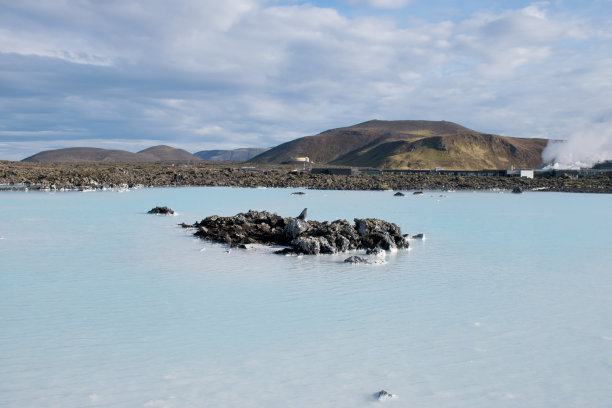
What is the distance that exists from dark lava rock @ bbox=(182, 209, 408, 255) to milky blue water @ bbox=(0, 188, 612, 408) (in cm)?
83

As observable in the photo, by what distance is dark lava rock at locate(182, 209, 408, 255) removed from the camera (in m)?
14.5

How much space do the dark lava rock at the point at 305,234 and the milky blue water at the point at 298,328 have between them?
0.83m

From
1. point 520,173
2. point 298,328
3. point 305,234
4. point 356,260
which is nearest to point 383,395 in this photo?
point 298,328

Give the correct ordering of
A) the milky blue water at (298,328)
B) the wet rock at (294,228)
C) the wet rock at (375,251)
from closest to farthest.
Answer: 1. the milky blue water at (298,328)
2. the wet rock at (375,251)
3. the wet rock at (294,228)

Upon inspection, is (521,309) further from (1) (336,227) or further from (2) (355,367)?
(1) (336,227)

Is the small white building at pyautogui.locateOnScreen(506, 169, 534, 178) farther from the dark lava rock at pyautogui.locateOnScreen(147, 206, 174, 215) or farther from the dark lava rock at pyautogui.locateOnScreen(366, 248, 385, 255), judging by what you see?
the dark lava rock at pyautogui.locateOnScreen(366, 248, 385, 255)

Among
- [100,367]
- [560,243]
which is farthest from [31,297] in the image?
[560,243]

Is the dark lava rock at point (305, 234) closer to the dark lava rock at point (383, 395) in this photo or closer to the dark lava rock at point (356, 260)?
the dark lava rock at point (356, 260)

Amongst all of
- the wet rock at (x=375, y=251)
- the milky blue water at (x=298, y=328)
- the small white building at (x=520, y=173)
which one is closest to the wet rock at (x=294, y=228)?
the milky blue water at (x=298, y=328)

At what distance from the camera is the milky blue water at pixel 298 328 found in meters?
5.80

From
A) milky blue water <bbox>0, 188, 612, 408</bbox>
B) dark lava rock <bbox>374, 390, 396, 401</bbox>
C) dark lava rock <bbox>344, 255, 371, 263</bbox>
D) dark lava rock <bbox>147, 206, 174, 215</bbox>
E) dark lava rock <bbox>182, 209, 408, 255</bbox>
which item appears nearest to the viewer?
dark lava rock <bbox>374, 390, 396, 401</bbox>

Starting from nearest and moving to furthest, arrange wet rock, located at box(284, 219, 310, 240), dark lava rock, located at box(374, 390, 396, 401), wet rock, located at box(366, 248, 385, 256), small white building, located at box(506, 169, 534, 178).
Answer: dark lava rock, located at box(374, 390, 396, 401) → wet rock, located at box(366, 248, 385, 256) → wet rock, located at box(284, 219, 310, 240) → small white building, located at box(506, 169, 534, 178)

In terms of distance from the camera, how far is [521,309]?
356 inches

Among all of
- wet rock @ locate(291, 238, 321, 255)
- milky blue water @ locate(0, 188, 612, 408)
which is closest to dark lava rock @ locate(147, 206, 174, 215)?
milky blue water @ locate(0, 188, 612, 408)
